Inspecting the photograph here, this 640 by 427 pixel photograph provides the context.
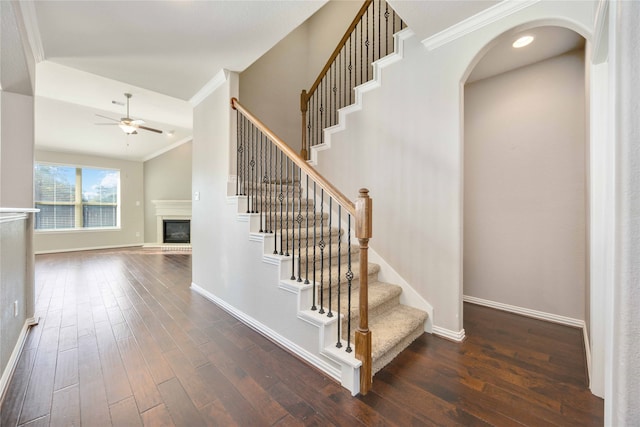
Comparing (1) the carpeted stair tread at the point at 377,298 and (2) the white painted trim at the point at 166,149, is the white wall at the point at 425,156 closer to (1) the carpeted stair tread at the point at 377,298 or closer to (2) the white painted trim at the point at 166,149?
(1) the carpeted stair tread at the point at 377,298

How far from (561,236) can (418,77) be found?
6.94ft

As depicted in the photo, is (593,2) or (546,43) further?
(546,43)

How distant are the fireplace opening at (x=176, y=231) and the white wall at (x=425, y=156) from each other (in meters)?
6.41

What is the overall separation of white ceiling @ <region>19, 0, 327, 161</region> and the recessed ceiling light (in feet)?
5.76

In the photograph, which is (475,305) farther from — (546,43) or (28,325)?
(28,325)

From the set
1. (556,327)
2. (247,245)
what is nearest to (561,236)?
(556,327)

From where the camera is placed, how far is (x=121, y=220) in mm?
7852

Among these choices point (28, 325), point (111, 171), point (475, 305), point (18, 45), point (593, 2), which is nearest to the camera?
point (593, 2)

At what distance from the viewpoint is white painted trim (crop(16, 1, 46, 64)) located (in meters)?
1.90

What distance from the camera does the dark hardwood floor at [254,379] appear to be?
141 cm

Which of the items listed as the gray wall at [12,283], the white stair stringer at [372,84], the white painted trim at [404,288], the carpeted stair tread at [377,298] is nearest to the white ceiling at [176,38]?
the white stair stringer at [372,84]

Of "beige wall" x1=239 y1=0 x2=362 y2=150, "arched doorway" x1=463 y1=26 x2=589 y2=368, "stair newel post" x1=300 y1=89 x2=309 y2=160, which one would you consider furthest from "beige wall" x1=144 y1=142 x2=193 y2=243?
"arched doorway" x1=463 y1=26 x2=589 y2=368

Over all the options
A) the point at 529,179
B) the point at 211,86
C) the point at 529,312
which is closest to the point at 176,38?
the point at 211,86

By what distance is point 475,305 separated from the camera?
9.89ft
